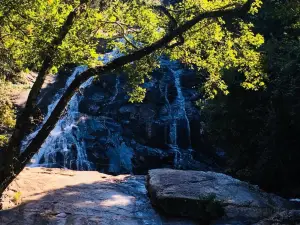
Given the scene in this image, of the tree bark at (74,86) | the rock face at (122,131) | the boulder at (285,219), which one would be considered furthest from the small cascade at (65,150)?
the boulder at (285,219)

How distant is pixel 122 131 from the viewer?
2062cm

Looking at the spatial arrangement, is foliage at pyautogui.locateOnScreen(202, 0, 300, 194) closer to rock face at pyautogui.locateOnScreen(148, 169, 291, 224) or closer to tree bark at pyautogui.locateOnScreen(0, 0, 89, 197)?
rock face at pyautogui.locateOnScreen(148, 169, 291, 224)

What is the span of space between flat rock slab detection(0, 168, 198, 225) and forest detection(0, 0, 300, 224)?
40.8 inches

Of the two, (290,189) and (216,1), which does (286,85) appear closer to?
(290,189)

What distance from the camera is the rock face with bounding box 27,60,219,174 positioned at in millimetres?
18984

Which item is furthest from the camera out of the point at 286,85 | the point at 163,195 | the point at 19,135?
the point at 286,85

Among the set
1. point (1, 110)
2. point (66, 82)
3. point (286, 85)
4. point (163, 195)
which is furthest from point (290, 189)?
point (66, 82)

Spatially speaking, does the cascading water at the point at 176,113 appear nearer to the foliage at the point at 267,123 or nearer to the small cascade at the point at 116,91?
the foliage at the point at 267,123

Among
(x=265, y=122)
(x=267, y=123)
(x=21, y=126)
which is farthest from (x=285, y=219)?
(x=265, y=122)

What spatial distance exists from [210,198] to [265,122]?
8.01 m

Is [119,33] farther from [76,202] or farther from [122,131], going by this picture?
[122,131]

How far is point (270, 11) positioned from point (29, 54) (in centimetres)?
2048

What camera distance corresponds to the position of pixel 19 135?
9117 millimetres

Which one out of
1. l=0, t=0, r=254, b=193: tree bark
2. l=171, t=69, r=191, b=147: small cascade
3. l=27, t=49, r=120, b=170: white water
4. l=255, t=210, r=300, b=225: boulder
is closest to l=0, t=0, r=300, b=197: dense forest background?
l=171, t=69, r=191, b=147: small cascade
